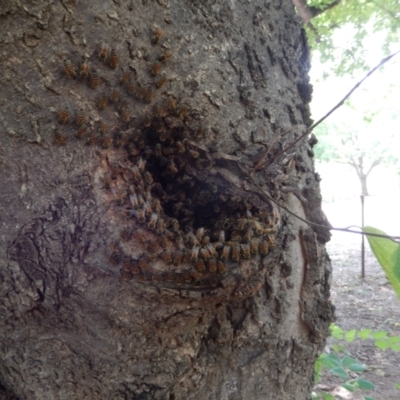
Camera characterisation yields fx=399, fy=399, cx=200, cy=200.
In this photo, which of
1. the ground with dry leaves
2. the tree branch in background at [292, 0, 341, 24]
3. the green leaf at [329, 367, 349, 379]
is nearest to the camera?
the green leaf at [329, 367, 349, 379]

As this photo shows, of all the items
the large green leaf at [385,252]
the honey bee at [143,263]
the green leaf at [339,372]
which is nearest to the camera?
the large green leaf at [385,252]

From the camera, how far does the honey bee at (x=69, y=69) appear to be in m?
1.03

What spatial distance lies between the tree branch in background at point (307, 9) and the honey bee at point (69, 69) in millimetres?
3844

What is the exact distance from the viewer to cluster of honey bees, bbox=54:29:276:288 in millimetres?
1009

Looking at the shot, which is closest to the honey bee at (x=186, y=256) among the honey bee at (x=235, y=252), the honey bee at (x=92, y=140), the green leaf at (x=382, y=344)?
the honey bee at (x=235, y=252)

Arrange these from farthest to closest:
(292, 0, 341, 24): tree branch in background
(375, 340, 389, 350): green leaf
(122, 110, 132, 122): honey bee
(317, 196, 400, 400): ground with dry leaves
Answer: (292, 0, 341, 24): tree branch in background
(317, 196, 400, 400): ground with dry leaves
(375, 340, 389, 350): green leaf
(122, 110, 132, 122): honey bee

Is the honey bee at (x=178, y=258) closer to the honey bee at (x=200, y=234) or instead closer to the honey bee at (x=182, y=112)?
the honey bee at (x=200, y=234)

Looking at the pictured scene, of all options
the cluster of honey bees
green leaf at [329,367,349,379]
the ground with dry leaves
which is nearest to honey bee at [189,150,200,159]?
the cluster of honey bees

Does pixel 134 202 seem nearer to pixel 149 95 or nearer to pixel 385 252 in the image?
pixel 149 95

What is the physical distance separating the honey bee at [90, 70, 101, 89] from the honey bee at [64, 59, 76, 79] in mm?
45

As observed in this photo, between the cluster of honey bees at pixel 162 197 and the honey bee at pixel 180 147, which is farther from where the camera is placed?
the honey bee at pixel 180 147

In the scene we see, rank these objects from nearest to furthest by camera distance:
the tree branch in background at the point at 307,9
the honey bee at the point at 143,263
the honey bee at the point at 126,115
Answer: the honey bee at the point at 143,263 < the honey bee at the point at 126,115 < the tree branch in background at the point at 307,9

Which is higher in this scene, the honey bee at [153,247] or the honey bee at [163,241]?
the honey bee at [163,241]

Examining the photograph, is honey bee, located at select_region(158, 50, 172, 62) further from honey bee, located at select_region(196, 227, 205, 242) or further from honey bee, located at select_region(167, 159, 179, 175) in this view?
honey bee, located at select_region(196, 227, 205, 242)
